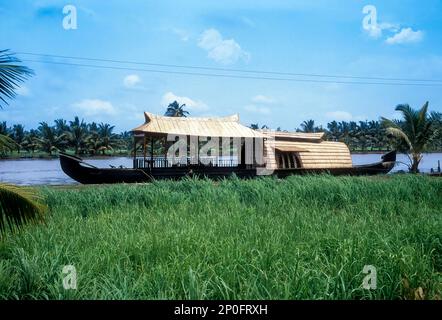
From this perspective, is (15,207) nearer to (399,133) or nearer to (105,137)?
(399,133)

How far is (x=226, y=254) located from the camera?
11.5 feet

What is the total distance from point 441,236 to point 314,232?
1.33m

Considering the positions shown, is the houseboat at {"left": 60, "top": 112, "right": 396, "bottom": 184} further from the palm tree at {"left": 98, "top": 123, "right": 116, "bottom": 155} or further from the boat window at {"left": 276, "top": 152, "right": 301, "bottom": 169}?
the palm tree at {"left": 98, "top": 123, "right": 116, "bottom": 155}

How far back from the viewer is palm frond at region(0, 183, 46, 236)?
3.15m

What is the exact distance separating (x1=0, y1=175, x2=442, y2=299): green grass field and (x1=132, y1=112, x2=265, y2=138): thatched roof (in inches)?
260

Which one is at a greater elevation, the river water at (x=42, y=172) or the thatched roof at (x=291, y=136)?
the thatched roof at (x=291, y=136)

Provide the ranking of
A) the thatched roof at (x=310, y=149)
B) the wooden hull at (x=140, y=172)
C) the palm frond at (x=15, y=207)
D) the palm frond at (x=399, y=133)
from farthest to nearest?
the palm frond at (x=399, y=133)
the thatched roof at (x=310, y=149)
the wooden hull at (x=140, y=172)
the palm frond at (x=15, y=207)

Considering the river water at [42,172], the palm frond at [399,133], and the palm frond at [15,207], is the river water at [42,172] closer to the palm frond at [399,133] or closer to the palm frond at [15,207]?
the palm frond at [399,133]

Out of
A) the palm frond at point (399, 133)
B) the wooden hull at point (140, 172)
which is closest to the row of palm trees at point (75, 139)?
the wooden hull at point (140, 172)

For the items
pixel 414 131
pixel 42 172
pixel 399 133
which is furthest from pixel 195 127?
pixel 42 172

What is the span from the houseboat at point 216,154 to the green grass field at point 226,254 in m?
6.89

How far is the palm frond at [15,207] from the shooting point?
10.3ft
